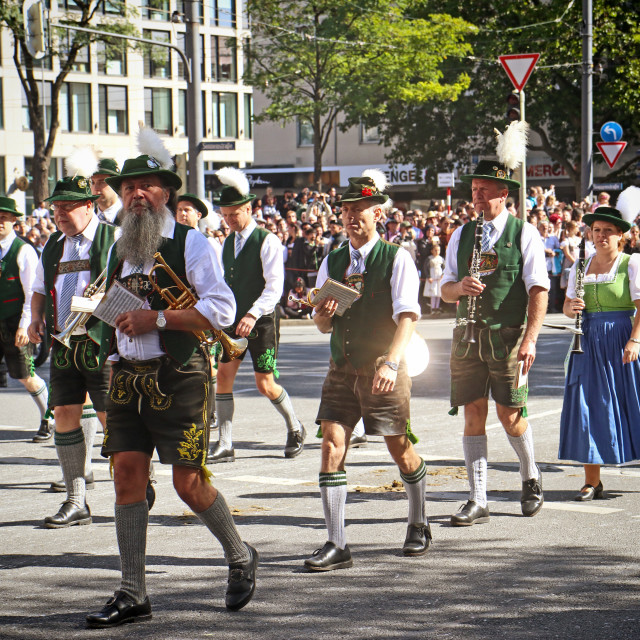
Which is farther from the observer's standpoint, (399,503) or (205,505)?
(399,503)

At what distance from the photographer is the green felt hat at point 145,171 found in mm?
5035

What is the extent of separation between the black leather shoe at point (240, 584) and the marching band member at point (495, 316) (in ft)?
6.29

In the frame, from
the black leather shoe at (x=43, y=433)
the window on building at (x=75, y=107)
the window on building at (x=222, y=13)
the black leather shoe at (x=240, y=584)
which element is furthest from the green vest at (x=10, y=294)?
the window on building at (x=222, y=13)

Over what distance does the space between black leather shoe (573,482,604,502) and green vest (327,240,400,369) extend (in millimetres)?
2128

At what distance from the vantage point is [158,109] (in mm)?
66062

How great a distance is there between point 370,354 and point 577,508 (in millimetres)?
2036

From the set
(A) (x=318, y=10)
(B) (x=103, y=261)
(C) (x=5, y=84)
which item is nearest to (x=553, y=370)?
(B) (x=103, y=261)

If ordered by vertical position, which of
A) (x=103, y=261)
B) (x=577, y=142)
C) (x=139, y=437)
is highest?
(x=577, y=142)

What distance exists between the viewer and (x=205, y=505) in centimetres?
505

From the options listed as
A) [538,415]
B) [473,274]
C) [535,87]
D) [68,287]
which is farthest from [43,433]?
[535,87]

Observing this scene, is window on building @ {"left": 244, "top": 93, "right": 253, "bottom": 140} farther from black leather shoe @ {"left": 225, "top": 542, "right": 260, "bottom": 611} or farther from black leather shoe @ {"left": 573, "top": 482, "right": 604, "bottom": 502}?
black leather shoe @ {"left": 225, "top": 542, "right": 260, "bottom": 611}

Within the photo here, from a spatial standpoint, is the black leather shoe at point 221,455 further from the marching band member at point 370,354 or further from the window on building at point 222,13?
the window on building at point 222,13

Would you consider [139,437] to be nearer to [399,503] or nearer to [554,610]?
[554,610]

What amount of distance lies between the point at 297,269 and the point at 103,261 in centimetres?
1503
